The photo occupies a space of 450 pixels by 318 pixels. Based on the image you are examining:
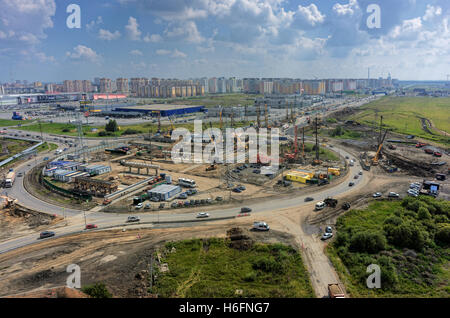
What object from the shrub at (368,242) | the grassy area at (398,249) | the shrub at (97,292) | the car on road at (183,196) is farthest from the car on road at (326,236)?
the shrub at (97,292)

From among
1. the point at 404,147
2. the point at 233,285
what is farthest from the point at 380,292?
the point at 404,147

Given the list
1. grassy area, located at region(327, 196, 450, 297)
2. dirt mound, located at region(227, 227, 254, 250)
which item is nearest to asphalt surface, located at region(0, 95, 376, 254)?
dirt mound, located at region(227, 227, 254, 250)

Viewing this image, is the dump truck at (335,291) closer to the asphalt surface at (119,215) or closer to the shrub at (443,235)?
the shrub at (443,235)

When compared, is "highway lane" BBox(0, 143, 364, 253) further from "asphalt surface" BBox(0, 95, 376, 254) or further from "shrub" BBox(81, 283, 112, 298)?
"shrub" BBox(81, 283, 112, 298)

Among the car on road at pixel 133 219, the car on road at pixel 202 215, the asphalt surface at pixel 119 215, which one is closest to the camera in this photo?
the asphalt surface at pixel 119 215

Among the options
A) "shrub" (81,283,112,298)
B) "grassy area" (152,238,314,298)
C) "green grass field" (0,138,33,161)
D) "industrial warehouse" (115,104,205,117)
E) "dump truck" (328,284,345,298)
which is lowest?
"grassy area" (152,238,314,298)

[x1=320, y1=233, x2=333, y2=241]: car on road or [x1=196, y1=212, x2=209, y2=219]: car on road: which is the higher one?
[x1=196, y1=212, x2=209, y2=219]: car on road
